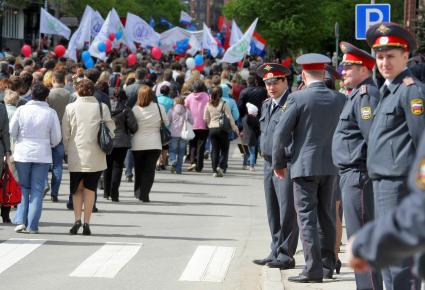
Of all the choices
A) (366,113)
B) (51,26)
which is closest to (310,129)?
(366,113)


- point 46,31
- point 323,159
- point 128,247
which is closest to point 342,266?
point 323,159

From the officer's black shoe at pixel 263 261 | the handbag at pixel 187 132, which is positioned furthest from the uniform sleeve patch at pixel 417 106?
the handbag at pixel 187 132

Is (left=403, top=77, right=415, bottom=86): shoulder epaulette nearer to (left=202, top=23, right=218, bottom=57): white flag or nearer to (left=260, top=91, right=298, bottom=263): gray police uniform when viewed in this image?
(left=260, top=91, right=298, bottom=263): gray police uniform

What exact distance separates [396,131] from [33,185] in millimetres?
7116

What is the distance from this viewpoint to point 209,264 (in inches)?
432

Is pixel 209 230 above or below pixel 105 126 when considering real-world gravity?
below

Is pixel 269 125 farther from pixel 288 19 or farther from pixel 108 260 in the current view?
pixel 288 19

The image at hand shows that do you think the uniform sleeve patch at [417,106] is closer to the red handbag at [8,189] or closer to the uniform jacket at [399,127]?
the uniform jacket at [399,127]

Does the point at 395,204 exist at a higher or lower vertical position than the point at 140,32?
lower

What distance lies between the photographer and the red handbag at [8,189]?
13.6 m

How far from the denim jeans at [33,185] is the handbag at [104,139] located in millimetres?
698

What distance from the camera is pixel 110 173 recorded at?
17078mm

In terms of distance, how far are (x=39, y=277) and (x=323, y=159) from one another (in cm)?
275

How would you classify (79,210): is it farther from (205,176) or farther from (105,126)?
(205,176)
